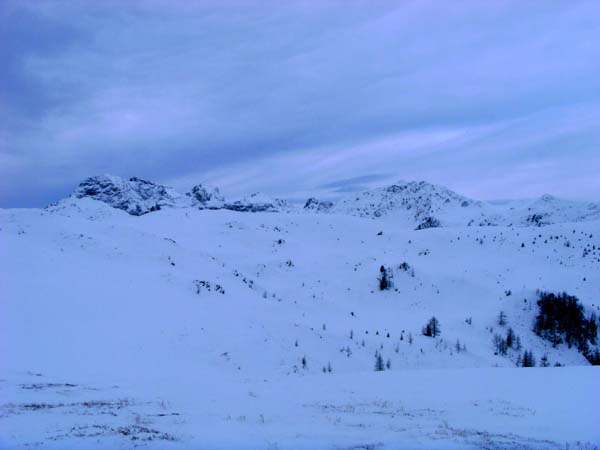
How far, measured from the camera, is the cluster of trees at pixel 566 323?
1001 inches

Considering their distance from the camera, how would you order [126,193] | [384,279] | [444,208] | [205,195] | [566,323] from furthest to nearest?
[205,195] < [126,193] < [444,208] < [384,279] < [566,323]

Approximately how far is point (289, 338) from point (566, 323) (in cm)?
1639

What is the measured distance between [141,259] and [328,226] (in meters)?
27.2

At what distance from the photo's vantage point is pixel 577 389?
13.1 meters

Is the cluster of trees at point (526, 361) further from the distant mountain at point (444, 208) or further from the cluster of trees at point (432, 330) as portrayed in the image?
the distant mountain at point (444, 208)

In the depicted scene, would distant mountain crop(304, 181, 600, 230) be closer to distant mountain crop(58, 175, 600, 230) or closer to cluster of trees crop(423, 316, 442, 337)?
distant mountain crop(58, 175, 600, 230)

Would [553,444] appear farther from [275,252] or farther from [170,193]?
[170,193]

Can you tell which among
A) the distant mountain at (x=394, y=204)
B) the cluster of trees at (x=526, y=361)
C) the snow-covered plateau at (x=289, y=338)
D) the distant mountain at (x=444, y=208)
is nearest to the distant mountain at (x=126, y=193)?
the distant mountain at (x=394, y=204)

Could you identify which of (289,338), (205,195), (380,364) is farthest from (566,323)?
(205,195)

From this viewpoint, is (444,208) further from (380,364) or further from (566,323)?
(380,364)

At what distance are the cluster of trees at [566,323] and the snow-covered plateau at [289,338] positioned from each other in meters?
0.30

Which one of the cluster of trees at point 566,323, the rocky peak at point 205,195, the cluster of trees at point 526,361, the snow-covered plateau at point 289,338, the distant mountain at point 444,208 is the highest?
the rocky peak at point 205,195

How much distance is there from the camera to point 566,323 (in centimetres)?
2652

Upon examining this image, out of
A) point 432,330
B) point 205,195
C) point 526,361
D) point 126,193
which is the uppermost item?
point 126,193
